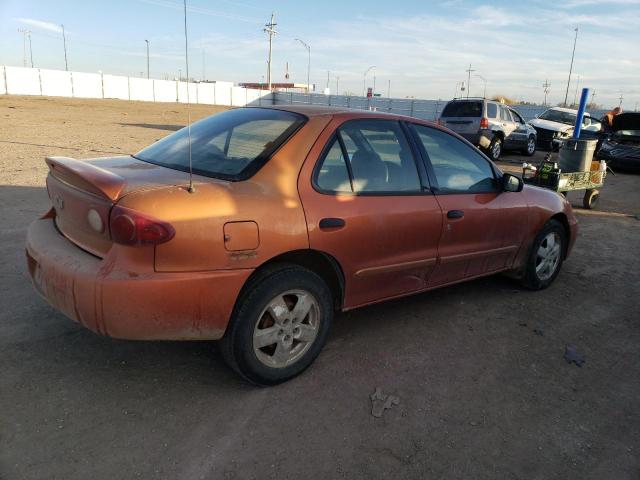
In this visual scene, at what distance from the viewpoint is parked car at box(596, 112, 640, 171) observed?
1365 cm

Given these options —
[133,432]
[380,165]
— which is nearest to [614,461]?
[380,165]

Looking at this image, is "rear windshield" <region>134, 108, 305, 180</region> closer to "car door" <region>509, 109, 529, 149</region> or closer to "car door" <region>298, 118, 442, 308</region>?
"car door" <region>298, 118, 442, 308</region>

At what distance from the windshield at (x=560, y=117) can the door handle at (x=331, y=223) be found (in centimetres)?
1929

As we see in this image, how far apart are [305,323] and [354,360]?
1.65 feet

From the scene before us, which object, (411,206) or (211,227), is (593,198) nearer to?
(411,206)

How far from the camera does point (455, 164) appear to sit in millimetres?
3926

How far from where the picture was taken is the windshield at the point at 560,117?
1953cm

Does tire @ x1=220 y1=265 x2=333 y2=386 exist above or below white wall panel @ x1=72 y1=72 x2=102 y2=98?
below

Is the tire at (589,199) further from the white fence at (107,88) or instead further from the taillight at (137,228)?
the white fence at (107,88)

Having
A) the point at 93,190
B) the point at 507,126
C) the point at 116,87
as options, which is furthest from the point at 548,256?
the point at 116,87

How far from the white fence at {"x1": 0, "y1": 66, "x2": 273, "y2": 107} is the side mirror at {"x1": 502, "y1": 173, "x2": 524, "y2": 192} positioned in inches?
1803

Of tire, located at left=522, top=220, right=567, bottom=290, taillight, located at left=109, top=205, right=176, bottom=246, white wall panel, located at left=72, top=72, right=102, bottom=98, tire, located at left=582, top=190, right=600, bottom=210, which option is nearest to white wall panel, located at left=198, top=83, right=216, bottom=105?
white wall panel, located at left=72, top=72, right=102, bottom=98

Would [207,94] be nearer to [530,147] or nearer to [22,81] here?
[22,81]

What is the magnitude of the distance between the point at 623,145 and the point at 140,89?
60.2 metres
